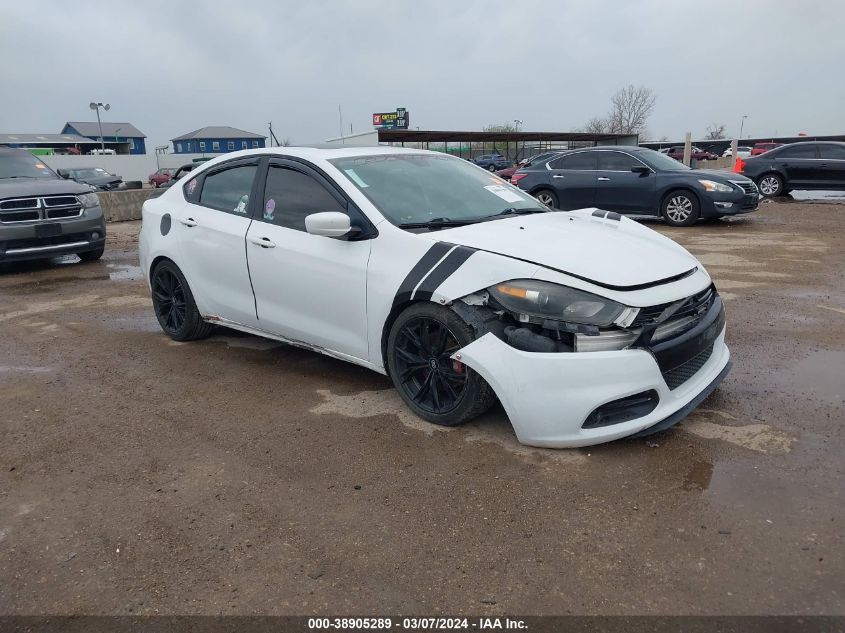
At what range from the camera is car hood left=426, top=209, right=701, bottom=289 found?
331cm

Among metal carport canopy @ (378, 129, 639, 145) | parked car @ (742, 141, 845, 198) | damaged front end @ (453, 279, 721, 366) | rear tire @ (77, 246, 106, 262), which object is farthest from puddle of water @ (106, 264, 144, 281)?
metal carport canopy @ (378, 129, 639, 145)

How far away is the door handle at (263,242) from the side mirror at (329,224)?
2.12ft

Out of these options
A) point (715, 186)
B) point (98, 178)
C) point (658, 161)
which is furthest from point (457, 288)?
point (98, 178)

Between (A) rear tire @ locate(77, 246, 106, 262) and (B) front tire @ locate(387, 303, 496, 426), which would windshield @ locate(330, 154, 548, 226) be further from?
(A) rear tire @ locate(77, 246, 106, 262)

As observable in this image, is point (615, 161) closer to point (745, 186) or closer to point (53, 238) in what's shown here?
point (745, 186)

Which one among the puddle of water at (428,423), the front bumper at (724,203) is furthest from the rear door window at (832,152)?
the puddle of water at (428,423)

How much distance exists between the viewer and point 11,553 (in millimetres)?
2744

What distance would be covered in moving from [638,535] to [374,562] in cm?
106

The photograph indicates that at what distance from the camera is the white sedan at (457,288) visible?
3182mm

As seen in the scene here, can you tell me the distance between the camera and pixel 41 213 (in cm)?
905

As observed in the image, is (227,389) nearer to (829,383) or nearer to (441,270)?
(441,270)

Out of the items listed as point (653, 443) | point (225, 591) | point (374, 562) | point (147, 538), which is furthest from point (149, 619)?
point (653, 443)

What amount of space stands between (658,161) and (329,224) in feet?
32.9

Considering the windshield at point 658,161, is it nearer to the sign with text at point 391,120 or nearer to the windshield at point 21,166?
the windshield at point 21,166
